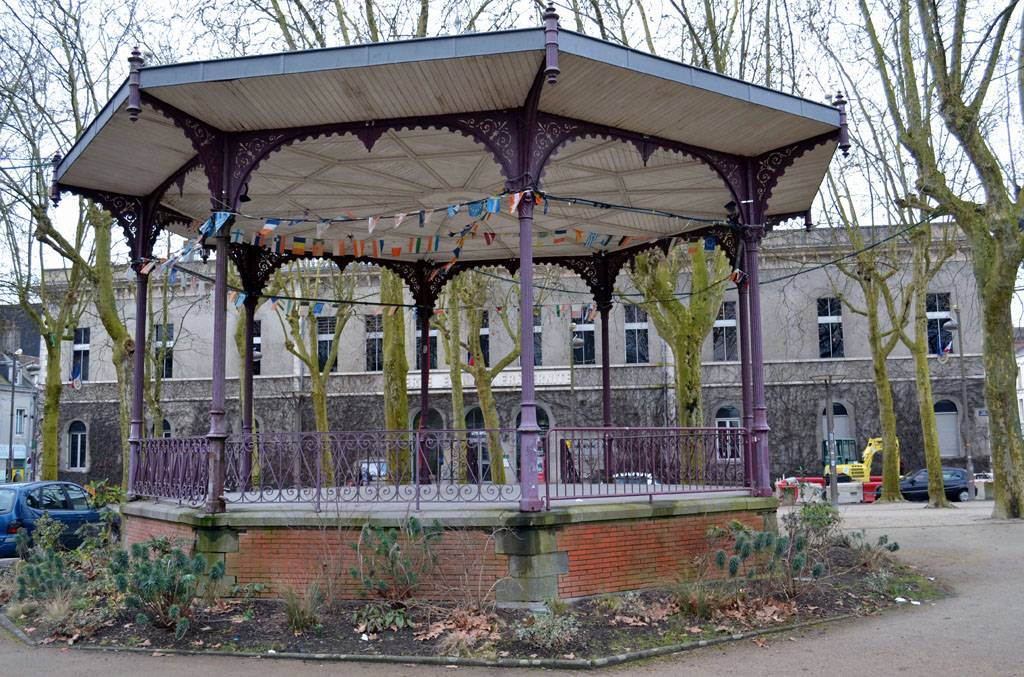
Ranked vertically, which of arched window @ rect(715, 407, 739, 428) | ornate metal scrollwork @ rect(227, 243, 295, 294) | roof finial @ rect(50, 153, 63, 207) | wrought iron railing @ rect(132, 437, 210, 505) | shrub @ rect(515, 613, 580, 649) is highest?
roof finial @ rect(50, 153, 63, 207)

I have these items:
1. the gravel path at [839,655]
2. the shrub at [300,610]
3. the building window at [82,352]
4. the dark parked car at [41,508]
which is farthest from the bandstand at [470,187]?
the building window at [82,352]

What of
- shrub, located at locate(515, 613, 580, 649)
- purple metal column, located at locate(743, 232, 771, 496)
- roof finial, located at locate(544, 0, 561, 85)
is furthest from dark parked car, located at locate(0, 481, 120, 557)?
roof finial, located at locate(544, 0, 561, 85)

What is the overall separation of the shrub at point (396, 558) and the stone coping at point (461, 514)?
0.55 feet

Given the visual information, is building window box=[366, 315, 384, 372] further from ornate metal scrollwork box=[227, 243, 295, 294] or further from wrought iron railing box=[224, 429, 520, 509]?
wrought iron railing box=[224, 429, 520, 509]

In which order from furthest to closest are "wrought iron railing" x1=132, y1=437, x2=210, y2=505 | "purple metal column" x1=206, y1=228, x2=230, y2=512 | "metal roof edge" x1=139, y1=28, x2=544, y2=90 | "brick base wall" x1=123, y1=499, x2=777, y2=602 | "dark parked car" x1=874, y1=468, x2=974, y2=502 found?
"dark parked car" x1=874, y1=468, x2=974, y2=502 < "wrought iron railing" x1=132, y1=437, x2=210, y2=505 < "purple metal column" x1=206, y1=228, x2=230, y2=512 < "brick base wall" x1=123, y1=499, x2=777, y2=602 < "metal roof edge" x1=139, y1=28, x2=544, y2=90

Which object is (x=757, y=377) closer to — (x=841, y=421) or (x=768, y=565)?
(x=768, y=565)

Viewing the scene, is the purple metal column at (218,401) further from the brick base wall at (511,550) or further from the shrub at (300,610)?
the shrub at (300,610)

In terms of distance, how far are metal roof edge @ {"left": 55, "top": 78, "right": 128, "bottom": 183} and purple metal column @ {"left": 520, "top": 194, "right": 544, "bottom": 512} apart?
14.9 ft

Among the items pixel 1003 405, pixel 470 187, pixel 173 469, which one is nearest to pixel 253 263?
pixel 470 187

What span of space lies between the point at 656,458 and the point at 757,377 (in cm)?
176

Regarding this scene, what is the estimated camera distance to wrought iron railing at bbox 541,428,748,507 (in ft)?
33.3

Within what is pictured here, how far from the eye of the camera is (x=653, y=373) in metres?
37.2

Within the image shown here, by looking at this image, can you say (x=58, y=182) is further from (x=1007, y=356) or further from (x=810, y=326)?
(x=810, y=326)

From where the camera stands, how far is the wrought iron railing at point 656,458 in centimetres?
1015
